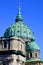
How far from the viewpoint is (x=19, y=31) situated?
104625 millimetres

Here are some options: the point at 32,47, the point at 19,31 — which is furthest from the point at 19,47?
the point at 19,31

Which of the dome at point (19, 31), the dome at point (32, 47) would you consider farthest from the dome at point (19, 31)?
the dome at point (32, 47)

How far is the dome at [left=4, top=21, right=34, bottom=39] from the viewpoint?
104312mm

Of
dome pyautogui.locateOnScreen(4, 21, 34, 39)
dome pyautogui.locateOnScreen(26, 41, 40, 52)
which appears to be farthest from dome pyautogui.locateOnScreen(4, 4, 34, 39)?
dome pyautogui.locateOnScreen(26, 41, 40, 52)

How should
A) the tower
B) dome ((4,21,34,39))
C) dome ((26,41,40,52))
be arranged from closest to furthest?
the tower
dome ((26,41,40,52))
dome ((4,21,34,39))

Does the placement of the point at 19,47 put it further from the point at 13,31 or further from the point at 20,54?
the point at 13,31

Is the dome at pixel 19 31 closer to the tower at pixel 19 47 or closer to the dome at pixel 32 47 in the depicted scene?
the tower at pixel 19 47

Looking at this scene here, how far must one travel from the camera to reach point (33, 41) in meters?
101

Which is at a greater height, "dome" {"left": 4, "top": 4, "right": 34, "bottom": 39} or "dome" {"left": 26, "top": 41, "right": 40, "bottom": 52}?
"dome" {"left": 4, "top": 4, "right": 34, "bottom": 39}

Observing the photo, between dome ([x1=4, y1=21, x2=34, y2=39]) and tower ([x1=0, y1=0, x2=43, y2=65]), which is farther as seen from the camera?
dome ([x1=4, y1=21, x2=34, y2=39])

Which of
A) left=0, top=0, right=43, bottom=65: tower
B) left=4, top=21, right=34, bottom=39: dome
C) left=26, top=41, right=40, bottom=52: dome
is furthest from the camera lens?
left=4, top=21, right=34, bottom=39: dome

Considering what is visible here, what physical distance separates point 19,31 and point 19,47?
45.5ft

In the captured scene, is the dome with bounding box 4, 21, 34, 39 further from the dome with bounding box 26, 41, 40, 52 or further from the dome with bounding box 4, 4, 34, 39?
the dome with bounding box 26, 41, 40, 52

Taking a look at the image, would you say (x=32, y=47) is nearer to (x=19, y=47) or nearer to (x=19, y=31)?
(x=19, y=47)
